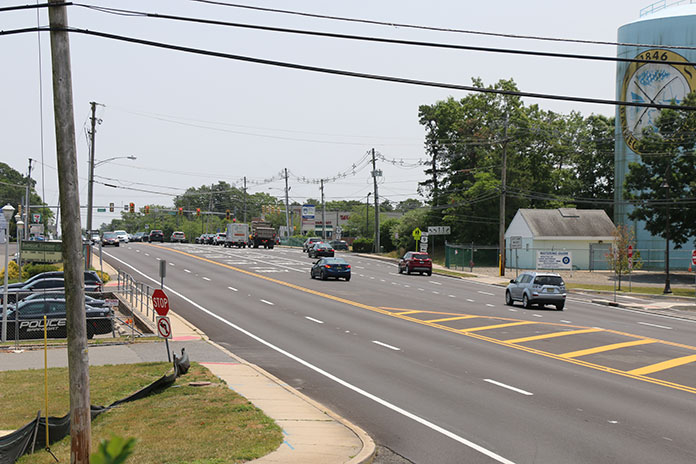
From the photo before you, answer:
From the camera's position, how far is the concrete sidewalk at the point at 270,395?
9477 mm

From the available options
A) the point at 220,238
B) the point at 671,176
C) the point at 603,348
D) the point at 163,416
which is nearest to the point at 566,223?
the point at 671,176

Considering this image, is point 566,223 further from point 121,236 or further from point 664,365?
point 121,236

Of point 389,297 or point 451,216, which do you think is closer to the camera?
point 389,297

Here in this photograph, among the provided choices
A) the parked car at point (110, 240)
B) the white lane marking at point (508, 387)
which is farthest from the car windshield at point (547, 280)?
the parked car at point (110, 240)

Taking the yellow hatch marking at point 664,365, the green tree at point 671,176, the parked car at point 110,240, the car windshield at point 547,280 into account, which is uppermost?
the green tree at point 671,176

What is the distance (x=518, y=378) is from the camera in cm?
1534

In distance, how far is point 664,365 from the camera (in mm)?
17031

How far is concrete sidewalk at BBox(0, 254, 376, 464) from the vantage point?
31.1 ft

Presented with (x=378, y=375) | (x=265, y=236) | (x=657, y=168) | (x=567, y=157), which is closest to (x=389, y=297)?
(x=378, y=375)

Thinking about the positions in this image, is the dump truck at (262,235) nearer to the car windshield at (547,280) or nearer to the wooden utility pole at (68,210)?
the car windshield at (547,280)

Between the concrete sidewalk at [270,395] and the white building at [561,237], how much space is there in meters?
45.3

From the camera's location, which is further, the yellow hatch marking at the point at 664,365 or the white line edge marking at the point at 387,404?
the yellow hatch marking at the point at 664,365

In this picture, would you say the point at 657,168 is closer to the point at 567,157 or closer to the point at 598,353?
the point at 567,157

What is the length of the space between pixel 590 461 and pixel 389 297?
2643cm
